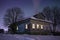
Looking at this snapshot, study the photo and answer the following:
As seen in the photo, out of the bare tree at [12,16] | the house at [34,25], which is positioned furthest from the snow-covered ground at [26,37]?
the bare tree at [12,16]

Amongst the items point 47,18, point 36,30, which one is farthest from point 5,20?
point 47,18

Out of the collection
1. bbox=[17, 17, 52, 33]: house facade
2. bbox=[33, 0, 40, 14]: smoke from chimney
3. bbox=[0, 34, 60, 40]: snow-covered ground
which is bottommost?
bbox=[0, 34, 60, 40]: snow-covered ground

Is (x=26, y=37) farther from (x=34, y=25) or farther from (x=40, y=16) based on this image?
(x=40, y=16)

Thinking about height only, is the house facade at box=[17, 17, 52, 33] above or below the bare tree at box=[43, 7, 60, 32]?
below

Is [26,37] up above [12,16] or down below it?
below

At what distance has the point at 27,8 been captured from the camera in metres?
1.60

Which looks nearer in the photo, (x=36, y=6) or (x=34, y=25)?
(x=34, y=25)

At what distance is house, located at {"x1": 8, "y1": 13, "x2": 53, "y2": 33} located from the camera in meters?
1.51

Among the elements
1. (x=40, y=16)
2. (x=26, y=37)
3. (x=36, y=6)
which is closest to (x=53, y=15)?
(x=40, y=16)

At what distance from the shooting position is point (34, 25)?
152 centimetres

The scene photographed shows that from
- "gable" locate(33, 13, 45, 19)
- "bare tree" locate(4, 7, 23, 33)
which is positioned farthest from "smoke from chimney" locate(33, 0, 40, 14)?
"bare tree" locate(4, 7, 23, 33)

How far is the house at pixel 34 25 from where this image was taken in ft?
4.94

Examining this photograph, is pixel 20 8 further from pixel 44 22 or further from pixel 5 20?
pixel 44 22

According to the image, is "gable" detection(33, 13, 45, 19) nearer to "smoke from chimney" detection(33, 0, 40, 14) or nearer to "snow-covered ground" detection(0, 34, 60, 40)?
"smoke from chimney" detection(33, 0, 40, 14)
